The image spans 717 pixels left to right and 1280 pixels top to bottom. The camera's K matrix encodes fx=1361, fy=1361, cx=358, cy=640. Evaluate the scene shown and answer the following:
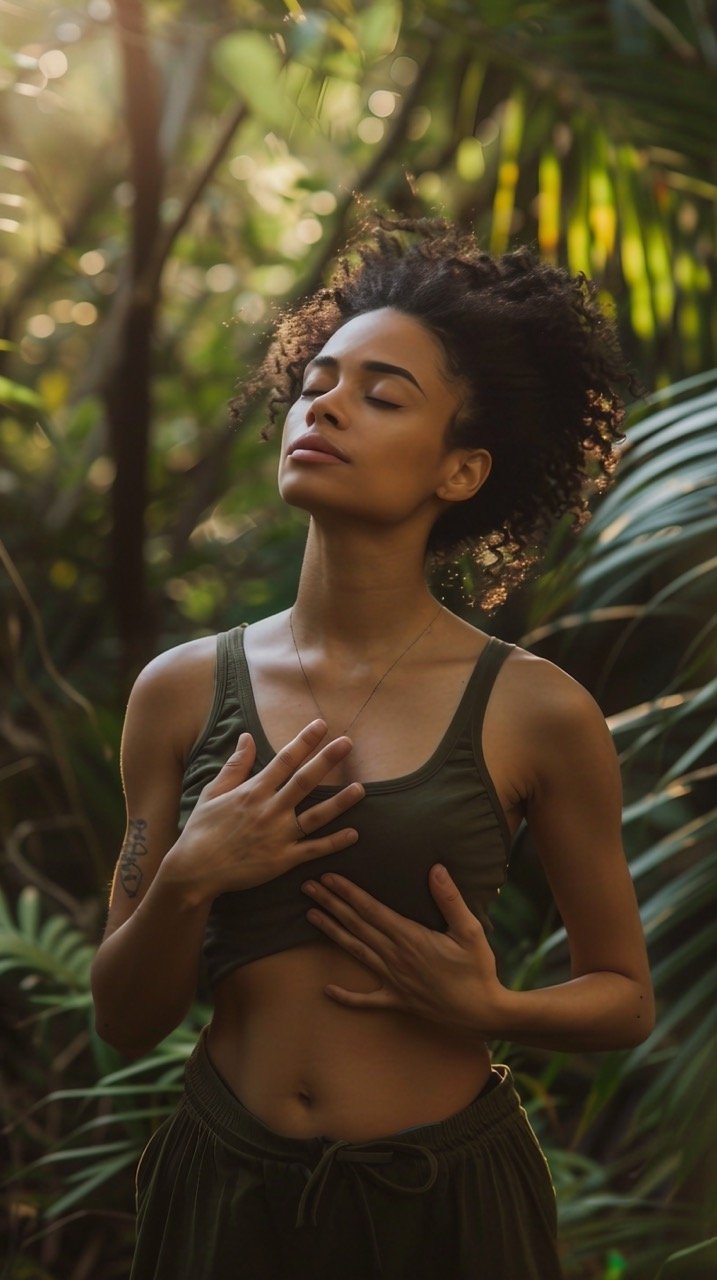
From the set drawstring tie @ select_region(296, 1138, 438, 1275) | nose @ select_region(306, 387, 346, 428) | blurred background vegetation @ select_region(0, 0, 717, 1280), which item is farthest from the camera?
blurred background vegetation @ select_region(0, 0, 717, 1280)

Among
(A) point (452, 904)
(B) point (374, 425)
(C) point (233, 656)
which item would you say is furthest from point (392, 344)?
(A) point (452, 904)

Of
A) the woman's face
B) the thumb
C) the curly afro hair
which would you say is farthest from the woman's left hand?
the curly afro hair

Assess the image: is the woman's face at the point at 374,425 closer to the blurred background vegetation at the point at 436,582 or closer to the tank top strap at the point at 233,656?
the tank top strap at the point at 233,656

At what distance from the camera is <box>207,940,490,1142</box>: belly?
4.12 feet

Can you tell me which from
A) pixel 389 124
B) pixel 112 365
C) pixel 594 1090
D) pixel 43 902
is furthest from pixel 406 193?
pixel 594 1090

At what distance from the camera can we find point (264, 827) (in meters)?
1.22

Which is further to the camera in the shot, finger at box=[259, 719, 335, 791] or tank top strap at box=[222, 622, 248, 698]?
tank top strap at box=[222, 622, 248, 698]

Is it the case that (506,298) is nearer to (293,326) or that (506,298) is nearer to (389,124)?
(293,326)

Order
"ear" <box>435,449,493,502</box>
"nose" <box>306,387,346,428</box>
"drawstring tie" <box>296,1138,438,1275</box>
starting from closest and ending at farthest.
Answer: "drawstring tie" <box>296,1138,438,1275</box>, "nose" <box>306,387,346,428</box>, "ear" <box>435,449,493,502</box>

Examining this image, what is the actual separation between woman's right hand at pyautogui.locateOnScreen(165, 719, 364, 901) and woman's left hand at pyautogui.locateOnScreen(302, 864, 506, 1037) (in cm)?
5

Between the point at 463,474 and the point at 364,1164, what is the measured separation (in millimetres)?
686

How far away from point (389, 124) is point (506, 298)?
93.9 inches

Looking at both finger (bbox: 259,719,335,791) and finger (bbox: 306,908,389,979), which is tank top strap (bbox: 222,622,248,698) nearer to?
finger (bbox: 259,719,335,791)

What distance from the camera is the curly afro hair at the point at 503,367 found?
1457 millimetres
